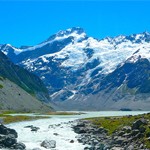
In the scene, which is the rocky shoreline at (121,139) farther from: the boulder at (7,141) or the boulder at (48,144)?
the boulder at (7,141)

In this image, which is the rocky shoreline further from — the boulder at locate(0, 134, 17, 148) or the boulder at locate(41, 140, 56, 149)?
the boulder at locate(0, 134, 17, 148)

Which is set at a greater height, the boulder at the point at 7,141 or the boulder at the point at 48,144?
the boulder at the point at 7,141

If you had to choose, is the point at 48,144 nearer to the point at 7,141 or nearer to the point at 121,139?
the point at 7,141

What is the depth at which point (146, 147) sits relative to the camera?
67.6 meters

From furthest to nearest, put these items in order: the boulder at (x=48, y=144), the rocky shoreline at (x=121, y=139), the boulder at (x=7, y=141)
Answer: the boulder at (x=48, y=144)
the boulder at (x=7, y=141)
the rocky shoreline at (x=121, y=139)

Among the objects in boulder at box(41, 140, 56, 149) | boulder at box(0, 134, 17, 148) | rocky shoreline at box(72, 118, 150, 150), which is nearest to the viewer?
rocky shoreline at box(72, 118, 150, 150)

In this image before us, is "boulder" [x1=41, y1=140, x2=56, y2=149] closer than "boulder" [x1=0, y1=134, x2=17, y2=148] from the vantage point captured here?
No

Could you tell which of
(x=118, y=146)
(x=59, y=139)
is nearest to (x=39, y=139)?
(x=59, y=139)

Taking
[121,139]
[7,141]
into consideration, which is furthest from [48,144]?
[121,139]

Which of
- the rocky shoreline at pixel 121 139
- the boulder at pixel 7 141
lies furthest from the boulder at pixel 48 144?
the rocky shoreline at pixel 121 139

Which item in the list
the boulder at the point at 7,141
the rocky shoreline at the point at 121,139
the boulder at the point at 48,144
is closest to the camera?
the rocky shoreline at the point at 121,139

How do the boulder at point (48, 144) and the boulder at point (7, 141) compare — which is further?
the boulder at point (48, 144)

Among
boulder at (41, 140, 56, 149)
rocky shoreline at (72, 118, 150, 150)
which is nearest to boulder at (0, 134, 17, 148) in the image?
boulder at (41, 140, 56, 149)

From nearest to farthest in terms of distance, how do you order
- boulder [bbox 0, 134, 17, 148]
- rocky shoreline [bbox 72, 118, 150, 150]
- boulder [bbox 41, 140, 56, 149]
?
rocky shoreline [bbox 72, 118, 150, 150], boulder [bbox 0, 134, 17, 148], boulder [bbox 41, 140, 56, 149]
